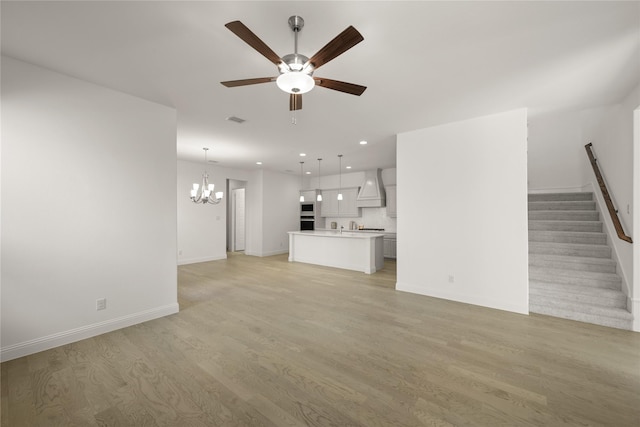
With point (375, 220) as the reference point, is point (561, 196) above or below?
above

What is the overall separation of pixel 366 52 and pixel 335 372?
2.80 meters

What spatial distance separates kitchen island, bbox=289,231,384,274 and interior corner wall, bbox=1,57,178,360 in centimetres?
389

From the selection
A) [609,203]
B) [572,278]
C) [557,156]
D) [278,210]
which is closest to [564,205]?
[557,156]

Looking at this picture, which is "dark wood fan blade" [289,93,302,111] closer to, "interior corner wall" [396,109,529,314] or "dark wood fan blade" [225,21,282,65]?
"dark wood fan blade" [225,21,282,65]

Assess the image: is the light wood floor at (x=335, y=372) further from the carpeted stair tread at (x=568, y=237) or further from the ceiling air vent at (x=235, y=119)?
the ceiling air vent at (x=235, y=119)

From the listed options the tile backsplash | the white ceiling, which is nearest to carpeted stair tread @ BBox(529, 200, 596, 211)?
the white ceiling

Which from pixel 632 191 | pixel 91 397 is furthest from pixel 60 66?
pixel 632 191

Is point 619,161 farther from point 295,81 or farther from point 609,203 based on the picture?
point 295,81

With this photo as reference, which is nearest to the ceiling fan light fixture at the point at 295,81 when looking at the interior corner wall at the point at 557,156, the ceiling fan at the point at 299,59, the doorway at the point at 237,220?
the ceiling fan at the point at 299,59

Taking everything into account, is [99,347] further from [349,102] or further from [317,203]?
[317,203]

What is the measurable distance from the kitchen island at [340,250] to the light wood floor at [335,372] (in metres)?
2.47

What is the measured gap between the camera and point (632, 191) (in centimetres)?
310

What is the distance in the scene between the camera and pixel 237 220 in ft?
31.8

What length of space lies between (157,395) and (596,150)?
6768mm
